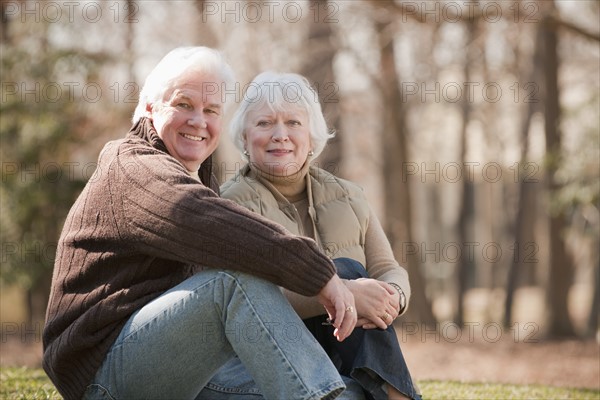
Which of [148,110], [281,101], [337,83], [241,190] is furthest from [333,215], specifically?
[337,83]

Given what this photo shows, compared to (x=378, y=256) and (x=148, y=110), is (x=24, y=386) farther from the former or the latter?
(x=378, y=256)

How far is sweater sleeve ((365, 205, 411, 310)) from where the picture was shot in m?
3.84

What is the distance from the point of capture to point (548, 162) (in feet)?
37.7

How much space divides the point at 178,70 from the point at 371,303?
116 cm

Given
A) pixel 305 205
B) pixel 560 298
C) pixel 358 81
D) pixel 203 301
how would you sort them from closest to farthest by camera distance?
pixel 203 301 < pixel 305 205 < pixel 560 298 < pixel 358 81

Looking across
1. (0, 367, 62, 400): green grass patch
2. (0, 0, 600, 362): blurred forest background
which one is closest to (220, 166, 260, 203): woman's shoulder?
(0, 367, 62, 400): green grass patch

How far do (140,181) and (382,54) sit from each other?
1192 centimetres

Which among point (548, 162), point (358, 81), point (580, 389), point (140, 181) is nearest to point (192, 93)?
point (140, 181)

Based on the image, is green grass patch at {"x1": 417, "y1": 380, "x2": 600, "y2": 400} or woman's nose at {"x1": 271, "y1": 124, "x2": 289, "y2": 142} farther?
green grass patch at {"x1": 417, "y1": 380, "x2": 600, "y2": 400}

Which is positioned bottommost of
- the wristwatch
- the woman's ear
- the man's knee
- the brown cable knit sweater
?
the wristwatch

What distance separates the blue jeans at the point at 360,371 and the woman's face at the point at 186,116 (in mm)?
741

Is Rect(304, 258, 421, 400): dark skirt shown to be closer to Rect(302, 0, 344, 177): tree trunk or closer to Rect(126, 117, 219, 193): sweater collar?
Rect(126, 117, 219, 193): sweater collar

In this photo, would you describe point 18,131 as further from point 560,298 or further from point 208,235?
point 208,235

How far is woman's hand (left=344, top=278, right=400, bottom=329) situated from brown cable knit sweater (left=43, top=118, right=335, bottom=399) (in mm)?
336
